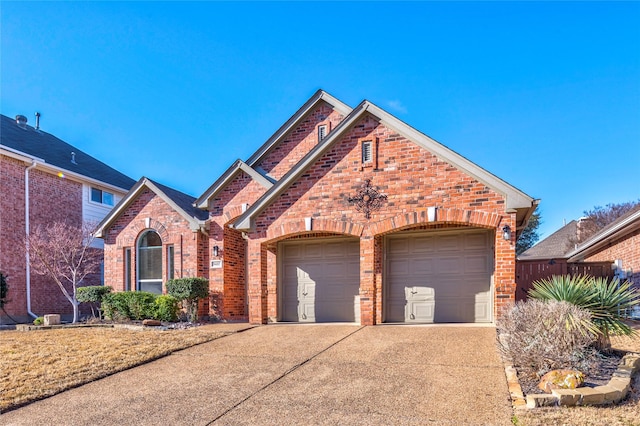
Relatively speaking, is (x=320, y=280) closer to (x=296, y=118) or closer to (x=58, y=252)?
(x=296, y=118)

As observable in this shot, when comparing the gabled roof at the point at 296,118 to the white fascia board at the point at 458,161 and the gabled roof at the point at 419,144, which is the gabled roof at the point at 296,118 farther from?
the white fascia board at the point at 458,161

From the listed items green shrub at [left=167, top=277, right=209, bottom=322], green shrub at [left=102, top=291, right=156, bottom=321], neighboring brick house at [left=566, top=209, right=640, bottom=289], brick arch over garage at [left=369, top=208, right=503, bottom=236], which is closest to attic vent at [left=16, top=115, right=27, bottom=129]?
green shrub at [left=102, top=291, right=156, bottom=321]

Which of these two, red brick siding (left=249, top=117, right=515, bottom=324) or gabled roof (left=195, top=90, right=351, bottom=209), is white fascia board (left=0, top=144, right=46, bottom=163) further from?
red brick siding (left=249, top=117, right=515, bottom=324)

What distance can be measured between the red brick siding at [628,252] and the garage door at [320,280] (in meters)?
7.91

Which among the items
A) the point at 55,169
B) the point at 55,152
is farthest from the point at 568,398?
the point at 55,152

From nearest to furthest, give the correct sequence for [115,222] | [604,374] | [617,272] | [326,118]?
1. [604,374]
2. [617,272]
3. [115,222]
4. [326,118]

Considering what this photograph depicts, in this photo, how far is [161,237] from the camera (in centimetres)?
1311

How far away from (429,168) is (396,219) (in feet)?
4.83

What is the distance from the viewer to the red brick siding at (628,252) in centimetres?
1084

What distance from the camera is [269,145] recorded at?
14891mm

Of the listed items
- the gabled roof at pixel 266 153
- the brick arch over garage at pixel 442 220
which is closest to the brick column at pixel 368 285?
the brick arch over garage at pixel 442 220

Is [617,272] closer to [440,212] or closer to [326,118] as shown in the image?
[440,212]

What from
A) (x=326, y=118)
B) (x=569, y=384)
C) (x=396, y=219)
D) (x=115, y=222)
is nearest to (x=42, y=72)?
(x=115, y=222)

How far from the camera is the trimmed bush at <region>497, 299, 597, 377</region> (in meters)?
4.93
